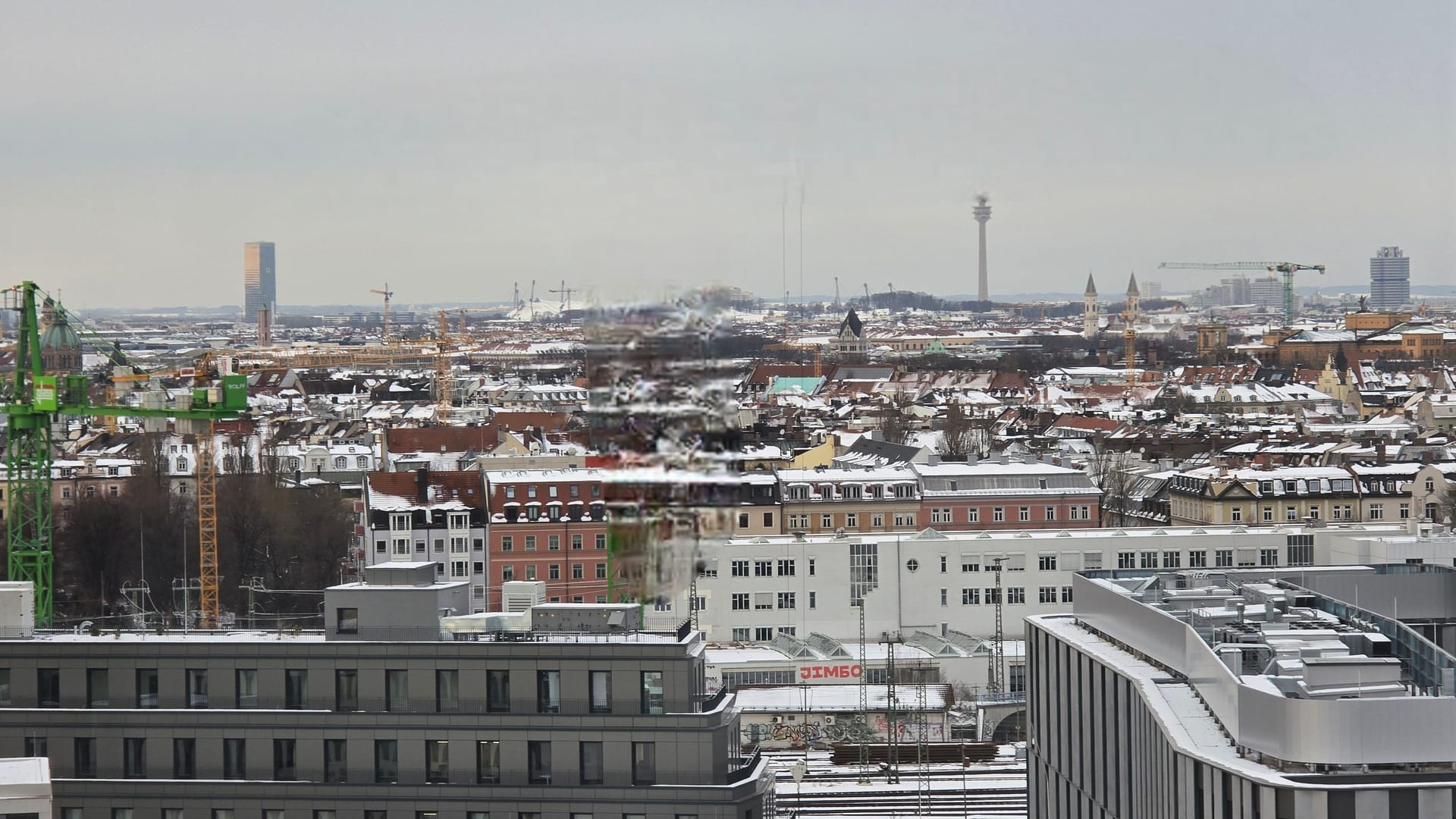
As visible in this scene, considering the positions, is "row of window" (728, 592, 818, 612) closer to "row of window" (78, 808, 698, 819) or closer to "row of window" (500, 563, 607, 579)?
"row of window" (500, 563, 607, 579)

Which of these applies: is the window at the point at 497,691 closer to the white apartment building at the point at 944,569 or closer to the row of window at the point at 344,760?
the row of window at the point at 344,760

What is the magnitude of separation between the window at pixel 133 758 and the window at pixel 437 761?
10.2 ft

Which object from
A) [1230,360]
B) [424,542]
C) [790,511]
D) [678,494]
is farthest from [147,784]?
[1230,360]

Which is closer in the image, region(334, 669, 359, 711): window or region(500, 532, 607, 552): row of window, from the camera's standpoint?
region(334, 669, 359, 711): window

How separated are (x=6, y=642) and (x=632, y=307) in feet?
27.2

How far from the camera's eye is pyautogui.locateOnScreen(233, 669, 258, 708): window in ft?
77.7

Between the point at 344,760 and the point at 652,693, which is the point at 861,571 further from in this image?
the point at 344,760

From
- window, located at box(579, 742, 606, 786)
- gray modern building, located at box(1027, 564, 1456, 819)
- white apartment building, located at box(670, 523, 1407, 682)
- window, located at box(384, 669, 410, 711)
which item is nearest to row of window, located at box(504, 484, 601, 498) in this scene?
white apartment building, located at box(670, 523, 1407, 682)

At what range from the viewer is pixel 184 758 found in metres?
23.6

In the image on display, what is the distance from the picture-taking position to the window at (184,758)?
23594 millimetres

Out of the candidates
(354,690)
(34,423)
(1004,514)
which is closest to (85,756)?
(354,690)

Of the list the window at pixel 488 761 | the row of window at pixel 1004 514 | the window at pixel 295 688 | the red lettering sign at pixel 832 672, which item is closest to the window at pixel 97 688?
the window at pixel 295 688

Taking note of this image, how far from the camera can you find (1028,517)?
63750mm

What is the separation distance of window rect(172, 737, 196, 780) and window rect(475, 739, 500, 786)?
3.09 metres
